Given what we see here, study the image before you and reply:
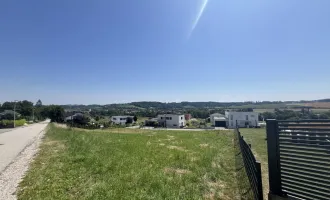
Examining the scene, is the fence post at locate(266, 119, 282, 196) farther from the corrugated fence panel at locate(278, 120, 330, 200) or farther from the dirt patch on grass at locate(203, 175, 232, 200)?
the dirt patch on grass at locate(203, 175, 232, 200)

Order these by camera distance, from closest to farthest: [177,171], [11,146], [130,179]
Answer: [130,179] < [177,171] < [11,146]

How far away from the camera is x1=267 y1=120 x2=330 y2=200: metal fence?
3088 mm

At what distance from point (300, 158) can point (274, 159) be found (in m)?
0.43

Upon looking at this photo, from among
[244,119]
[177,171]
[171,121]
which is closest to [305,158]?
[177,171]

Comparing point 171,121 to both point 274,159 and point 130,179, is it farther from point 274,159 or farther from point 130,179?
point 274,159

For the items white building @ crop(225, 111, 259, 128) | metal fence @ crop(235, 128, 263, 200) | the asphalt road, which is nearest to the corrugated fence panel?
metal fence @ crop(235, 128, 263, 200)

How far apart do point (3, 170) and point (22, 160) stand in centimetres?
193

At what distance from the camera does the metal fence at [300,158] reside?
3.09m

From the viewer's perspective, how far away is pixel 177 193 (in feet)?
17.3

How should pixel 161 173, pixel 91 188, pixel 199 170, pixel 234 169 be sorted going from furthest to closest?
pixel 234 169 < pixel 199 170 < pixel 161 173 < pixel 91 188

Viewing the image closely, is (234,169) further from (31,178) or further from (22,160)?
(22,160)

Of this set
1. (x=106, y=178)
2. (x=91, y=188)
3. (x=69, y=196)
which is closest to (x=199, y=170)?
(x=106, y=178)

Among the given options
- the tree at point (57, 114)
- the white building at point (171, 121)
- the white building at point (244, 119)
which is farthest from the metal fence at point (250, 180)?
the tree at point (57, 114)

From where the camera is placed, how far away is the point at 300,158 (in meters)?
3.43
